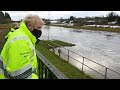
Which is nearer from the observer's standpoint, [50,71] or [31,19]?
[31,19]

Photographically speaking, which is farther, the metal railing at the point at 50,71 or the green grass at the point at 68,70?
the green grass at the point at 68,70

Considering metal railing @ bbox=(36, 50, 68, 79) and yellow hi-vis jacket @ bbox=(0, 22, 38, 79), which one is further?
metal railing @ bbox=(36, 50, 68, 79)

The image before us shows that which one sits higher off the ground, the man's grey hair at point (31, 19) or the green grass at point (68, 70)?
the man's grey hair at point (31, 19)

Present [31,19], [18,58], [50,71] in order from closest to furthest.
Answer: [18,58]
[31,19]
[50,71]

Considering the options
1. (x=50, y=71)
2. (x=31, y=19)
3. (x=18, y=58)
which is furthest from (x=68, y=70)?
(x=18, y=58)

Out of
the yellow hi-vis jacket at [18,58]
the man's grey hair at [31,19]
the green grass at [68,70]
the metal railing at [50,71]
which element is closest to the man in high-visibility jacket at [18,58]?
the yellow hi-vis jacket at [18,58]

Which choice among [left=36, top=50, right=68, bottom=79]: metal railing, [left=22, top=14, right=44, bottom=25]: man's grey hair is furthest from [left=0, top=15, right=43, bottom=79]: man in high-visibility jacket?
[left=36, top=50, right=68, bottom=79]: metal railing

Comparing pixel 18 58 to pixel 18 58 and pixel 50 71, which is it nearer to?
pixel 18 58

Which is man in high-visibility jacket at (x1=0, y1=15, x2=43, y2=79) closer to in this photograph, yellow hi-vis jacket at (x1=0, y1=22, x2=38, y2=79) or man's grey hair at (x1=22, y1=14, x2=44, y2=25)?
yellow hi-vis jacket at (x1=0, y1=22, x2=38, y2=79)

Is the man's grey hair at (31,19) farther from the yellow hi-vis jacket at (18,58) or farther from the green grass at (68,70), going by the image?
the green grass at (68,70)

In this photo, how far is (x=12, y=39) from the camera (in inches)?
76.3
